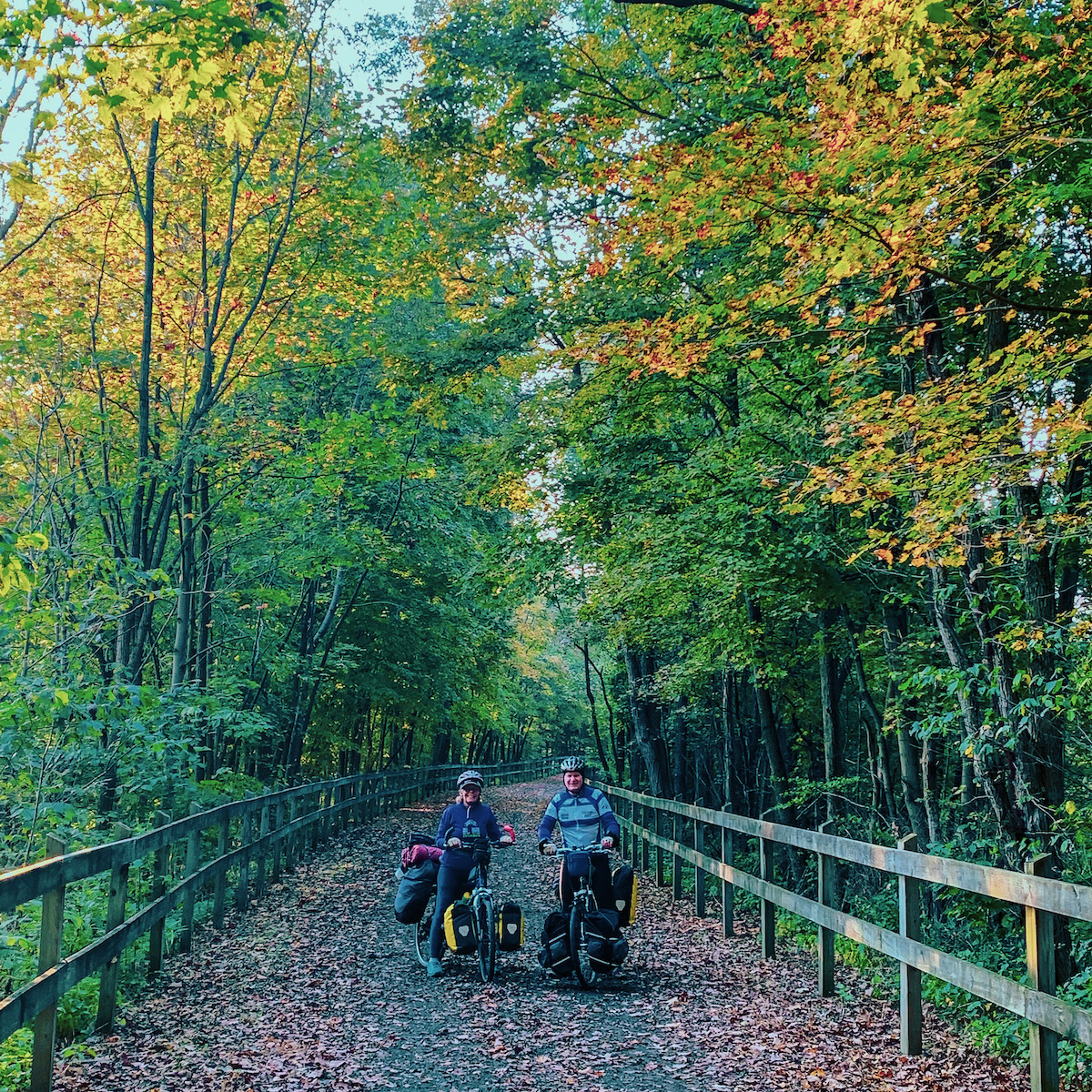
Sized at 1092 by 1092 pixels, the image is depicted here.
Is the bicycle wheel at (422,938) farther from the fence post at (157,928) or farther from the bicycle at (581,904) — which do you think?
the fence post at (157,928)

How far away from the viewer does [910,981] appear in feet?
18.7

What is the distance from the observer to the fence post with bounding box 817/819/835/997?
7.16m

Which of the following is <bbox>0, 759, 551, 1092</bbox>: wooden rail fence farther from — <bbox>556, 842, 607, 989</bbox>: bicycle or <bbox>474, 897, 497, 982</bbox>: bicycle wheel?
<bbox>556, 842, 607, 989</bbox>: bicycle

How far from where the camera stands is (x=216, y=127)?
11609mm

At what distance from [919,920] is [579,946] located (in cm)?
294

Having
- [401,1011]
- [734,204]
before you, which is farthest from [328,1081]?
[734,204]

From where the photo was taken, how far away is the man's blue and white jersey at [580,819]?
27.1ft

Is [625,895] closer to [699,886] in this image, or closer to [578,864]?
[578,864]

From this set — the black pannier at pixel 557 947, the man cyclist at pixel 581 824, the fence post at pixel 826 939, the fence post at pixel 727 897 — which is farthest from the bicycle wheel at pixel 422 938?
the fence post at pixel 826 939

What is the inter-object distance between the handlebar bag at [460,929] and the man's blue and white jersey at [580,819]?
2.98 ft

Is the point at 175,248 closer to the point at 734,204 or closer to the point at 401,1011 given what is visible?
the point at 734,204

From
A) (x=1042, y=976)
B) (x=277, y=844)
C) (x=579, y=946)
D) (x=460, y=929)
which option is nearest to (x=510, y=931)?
(x=460, y=929)

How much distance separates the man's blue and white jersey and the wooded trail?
119 cm

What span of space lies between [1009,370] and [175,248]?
10690mm
